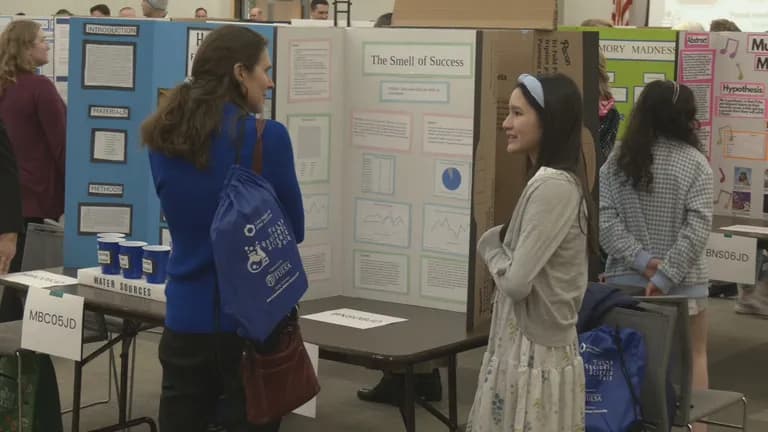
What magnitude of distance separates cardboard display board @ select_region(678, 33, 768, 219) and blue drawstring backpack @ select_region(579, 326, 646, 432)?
2.53 metres

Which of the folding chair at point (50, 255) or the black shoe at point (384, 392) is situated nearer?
the folding chair at point (50, 255)

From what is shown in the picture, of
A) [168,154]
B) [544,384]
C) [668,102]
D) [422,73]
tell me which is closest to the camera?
[168,154]

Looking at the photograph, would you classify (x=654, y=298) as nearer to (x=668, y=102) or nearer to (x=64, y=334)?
(x=668, y=102)

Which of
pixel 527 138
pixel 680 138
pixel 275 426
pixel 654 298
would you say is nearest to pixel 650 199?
pixel 680 138

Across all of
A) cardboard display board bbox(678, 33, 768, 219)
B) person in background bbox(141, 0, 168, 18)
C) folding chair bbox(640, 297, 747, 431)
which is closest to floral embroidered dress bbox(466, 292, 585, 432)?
folding chair bbox(640, 297, 747, 431)

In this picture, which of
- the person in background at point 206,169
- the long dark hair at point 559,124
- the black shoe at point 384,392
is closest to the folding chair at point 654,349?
the long dark hair at point 559,124

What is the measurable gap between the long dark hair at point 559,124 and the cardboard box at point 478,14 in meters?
0.54

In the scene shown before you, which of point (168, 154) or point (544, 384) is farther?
point (544, 384)

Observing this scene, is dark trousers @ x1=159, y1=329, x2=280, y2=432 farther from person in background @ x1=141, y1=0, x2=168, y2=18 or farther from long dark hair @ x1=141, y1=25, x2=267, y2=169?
person in background @ x1=141, y1=0, x2=168, y2=18

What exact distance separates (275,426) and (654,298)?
42.3 inches

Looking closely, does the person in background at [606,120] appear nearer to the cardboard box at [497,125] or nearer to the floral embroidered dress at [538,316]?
the cardboard box at [497,125]

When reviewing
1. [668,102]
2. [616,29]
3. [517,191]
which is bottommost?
[517,191]

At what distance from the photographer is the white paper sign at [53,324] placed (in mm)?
3266

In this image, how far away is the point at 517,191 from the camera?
3145mm
